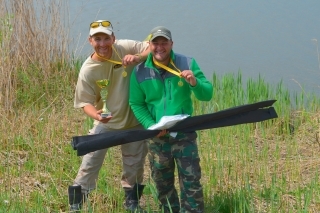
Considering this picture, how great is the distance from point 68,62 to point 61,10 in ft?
2.11

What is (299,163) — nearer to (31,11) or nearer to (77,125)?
(77,125)

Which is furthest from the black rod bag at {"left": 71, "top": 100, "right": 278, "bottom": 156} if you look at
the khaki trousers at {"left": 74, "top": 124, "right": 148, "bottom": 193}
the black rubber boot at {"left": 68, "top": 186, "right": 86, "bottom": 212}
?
the black rubber boot at {"left": 68, "top": 186, "right": 86, "bottom": 212}

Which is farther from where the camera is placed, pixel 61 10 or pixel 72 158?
pixel 61 10

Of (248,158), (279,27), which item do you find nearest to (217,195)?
(248,158)

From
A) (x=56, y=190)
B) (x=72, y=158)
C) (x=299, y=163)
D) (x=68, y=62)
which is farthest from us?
(x=68, y=62)

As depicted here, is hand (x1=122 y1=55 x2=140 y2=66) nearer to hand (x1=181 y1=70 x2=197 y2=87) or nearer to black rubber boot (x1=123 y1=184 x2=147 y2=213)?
hand (x1=181 y1=70 x2=197 y2=87)

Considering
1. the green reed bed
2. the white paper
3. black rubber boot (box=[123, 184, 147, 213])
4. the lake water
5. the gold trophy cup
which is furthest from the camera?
the lake water

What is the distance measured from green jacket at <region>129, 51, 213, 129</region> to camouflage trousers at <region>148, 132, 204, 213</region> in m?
0.15

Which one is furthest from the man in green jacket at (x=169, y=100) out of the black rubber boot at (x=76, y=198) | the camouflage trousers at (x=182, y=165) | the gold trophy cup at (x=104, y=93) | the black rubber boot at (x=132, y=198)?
the black rubber boot at (x=76, y=198)

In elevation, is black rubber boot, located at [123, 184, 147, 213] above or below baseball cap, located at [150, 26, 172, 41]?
below

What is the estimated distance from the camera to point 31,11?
6.12 m

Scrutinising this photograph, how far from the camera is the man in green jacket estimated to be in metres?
3.10

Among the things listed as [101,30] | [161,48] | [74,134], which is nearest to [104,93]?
[101,30]

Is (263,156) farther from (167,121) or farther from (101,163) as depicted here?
(167,121)
